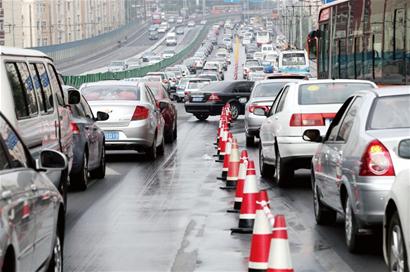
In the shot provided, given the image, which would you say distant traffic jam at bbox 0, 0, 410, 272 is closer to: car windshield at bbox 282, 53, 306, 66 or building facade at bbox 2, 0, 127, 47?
car windshield at bbox 282, 53, 306, 66

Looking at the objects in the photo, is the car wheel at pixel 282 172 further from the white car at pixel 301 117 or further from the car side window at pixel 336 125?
the car side window at pixel 336 125

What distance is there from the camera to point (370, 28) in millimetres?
27188

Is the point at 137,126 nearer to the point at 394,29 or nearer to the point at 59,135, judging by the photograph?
the point at 394,29

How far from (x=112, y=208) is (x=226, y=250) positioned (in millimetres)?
4090

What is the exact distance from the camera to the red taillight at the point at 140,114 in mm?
23406

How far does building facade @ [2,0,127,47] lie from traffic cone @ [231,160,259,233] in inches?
3962

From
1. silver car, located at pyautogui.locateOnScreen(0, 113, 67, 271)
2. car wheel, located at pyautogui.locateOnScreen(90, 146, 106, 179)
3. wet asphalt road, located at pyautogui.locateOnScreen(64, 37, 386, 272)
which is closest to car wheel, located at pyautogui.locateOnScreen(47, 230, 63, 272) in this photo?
silver car, located at pyautogui.locateOnScreen(0, 113, 67, 271)

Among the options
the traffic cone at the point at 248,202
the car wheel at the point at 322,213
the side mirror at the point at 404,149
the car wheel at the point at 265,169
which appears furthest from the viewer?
the car wheel at the point at 265,169

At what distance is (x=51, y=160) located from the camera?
904 centimetres

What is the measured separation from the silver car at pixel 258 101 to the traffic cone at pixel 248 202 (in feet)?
47.6

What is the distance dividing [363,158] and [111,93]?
1386 centimetres

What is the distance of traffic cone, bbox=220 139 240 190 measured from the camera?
17.2m

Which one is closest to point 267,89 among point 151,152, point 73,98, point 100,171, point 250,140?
point 250,140

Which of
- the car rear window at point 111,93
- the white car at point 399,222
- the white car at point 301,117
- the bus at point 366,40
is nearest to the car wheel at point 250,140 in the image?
the bus at point 366,40
